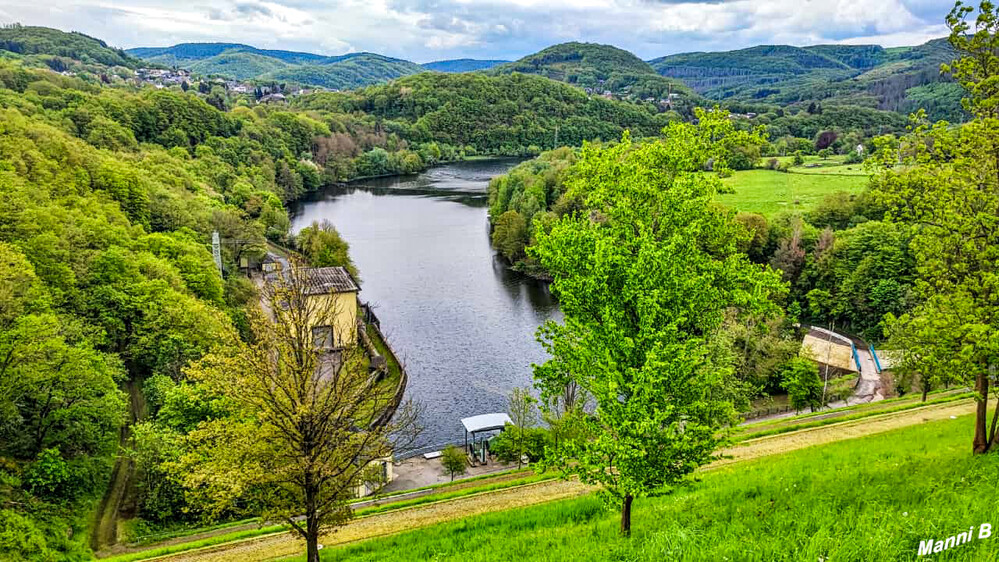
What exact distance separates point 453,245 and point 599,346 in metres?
54.7

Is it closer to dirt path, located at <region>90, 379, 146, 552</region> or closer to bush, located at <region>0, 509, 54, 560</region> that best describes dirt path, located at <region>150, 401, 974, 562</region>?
bush, located at <region>0, 509, 54, 560</region>

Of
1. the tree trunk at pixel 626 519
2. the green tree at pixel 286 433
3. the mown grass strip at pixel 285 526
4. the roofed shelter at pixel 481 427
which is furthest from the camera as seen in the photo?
the roofed shelter at pixel 481 427

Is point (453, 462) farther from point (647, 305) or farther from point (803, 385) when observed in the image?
point (803, 385)

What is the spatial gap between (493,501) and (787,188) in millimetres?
55215

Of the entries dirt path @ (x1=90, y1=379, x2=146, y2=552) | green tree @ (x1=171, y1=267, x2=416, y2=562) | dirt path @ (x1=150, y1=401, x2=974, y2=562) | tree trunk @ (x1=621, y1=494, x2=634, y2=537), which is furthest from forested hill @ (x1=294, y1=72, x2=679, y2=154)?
tree trunk @ (x1=621, y1=494, x2=634, y2=537)

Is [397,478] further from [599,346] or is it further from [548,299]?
[548,299]

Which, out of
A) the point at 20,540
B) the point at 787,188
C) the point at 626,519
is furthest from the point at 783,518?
the point at 787,188

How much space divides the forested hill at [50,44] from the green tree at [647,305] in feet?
683

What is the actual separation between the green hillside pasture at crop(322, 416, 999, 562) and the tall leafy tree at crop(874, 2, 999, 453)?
1759mm

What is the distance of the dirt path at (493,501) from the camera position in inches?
491

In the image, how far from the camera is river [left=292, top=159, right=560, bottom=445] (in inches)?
1242

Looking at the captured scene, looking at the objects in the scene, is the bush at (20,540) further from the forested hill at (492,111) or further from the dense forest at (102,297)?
the forested hill at (492,111)

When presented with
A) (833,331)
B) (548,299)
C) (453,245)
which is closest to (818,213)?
(833,331)

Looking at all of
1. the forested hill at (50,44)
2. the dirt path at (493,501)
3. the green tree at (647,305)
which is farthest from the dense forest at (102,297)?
the forested hill at (50,44)
